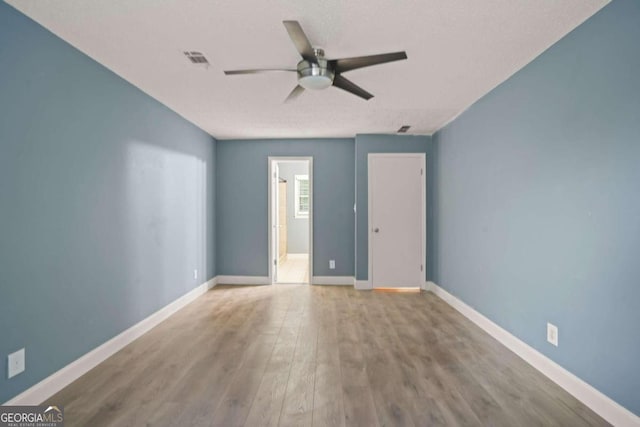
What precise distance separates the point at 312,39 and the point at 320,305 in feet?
10.1

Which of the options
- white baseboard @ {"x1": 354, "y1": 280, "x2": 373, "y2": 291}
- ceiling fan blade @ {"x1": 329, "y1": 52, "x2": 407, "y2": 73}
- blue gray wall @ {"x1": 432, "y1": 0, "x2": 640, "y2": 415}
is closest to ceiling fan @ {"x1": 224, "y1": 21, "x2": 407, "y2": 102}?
ceiling fan blade @ {"x1": 329, "y1": 52, "x2": 407, "y2": 73}

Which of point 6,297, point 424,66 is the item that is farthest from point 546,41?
point 6,297

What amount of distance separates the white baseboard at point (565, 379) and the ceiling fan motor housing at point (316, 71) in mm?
2679

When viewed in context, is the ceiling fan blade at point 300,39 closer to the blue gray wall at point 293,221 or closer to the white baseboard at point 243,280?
the white baseboard at point 243,280

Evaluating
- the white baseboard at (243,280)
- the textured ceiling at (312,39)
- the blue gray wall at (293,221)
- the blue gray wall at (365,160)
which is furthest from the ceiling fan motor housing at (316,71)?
the blue gray wall at (293,221)

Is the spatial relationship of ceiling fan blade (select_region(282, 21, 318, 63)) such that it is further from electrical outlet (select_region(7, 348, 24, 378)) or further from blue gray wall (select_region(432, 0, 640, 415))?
electrical outlet (select_region(7, 348, 24, 378))

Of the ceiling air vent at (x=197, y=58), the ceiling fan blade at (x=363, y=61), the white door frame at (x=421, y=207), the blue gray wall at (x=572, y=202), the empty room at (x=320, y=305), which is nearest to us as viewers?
the blue gray wall at (x=572, y=202)

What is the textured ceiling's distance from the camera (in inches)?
75.0

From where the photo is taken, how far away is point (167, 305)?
12.2 feet

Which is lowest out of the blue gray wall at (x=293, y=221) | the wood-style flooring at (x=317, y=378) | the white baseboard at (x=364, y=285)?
the wood-style flooring at (x=317, y=378)

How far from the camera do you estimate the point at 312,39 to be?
224cm

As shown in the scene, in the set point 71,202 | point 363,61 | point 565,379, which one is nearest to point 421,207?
point 565,379

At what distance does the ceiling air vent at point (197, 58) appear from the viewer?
2.48m

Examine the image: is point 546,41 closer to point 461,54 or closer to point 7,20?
point 461,54
